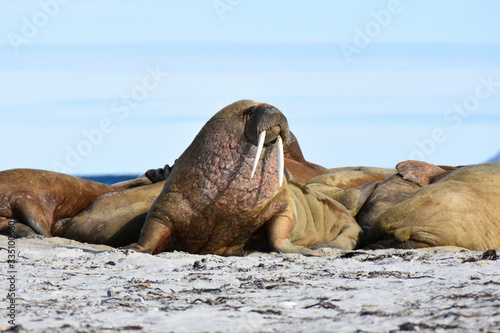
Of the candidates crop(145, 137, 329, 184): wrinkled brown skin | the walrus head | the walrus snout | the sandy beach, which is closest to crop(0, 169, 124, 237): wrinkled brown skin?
crop(145, 137, 329, 184): wrinkled brown skin

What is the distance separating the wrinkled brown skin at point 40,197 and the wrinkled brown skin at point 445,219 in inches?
146

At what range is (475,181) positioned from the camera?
25.2 feet

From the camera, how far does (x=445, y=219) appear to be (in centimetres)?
692

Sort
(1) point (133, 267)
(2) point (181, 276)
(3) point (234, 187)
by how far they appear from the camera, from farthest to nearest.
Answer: (3) point (234, 187), (1) point (133, 267), (2) point (181, 276)

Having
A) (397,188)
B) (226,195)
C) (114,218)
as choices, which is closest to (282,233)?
(226,195)

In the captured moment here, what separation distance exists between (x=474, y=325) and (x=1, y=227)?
6610 mm

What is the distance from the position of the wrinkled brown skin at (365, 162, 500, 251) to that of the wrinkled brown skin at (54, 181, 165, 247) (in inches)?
100

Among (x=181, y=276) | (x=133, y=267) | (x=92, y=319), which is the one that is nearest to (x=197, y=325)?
(x=92, y=319)

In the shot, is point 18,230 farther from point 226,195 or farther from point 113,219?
point 226,195

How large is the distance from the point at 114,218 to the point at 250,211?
1788 mm

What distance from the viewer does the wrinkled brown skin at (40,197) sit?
8.23m

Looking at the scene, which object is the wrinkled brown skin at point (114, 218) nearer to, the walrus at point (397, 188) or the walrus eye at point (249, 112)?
the walrus eye at point (249, 112)

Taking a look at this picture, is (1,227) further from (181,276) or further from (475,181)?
(475,181)

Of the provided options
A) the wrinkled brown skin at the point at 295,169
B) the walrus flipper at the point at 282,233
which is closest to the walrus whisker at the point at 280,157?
the walrus flipper at the point at 282,233
